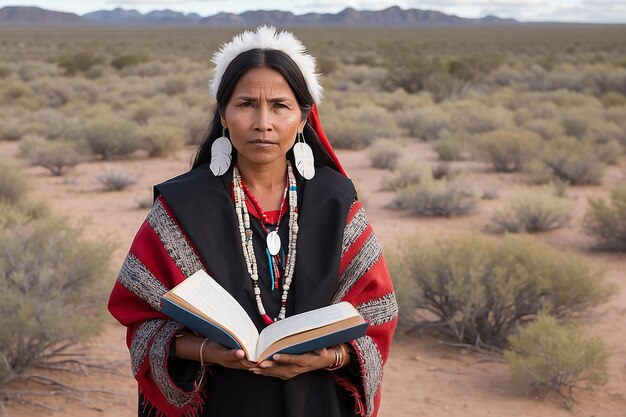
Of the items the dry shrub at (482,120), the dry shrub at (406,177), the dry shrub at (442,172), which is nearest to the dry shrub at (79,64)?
the dry shrub at (482,120)

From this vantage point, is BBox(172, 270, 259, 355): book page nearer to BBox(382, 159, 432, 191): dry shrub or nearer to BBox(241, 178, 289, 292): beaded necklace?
BBox(241, 178, 289, 292): beaded necklace

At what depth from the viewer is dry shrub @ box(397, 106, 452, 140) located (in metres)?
18.3

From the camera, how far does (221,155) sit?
2.70 meters

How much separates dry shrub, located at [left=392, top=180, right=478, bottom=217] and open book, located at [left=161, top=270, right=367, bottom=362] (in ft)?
29.6

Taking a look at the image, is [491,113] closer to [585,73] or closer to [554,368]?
[585,73]

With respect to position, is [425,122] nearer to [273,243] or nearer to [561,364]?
[561,364]

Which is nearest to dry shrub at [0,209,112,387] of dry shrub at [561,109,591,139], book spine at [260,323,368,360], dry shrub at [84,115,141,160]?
book spine at [260,323,368,360]

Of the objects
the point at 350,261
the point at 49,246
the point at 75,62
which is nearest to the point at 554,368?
the point at 350,261

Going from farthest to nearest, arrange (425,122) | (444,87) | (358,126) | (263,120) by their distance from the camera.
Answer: (444,87)
(425,122)
(358,126)
(263,120)

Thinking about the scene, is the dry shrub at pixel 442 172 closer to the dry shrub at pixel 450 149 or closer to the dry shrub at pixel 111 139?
the dry shrub at pixel 450 149

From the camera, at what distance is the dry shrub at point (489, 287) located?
680 cm

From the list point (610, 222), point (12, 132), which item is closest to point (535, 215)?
point (610, 222)

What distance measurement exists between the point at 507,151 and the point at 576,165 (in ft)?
4.88

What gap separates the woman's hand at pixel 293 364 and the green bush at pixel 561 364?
3584 mm
